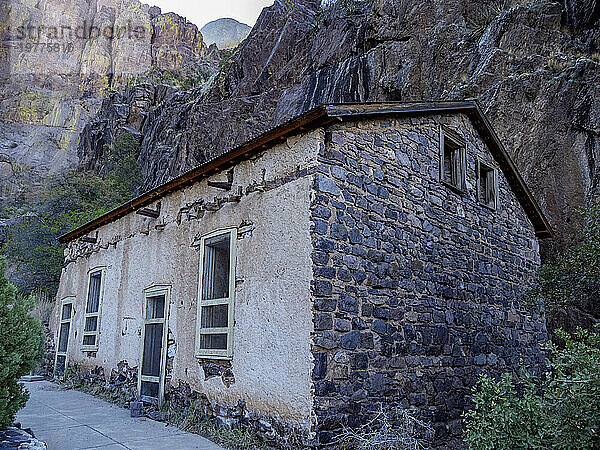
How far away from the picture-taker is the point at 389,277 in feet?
22.5

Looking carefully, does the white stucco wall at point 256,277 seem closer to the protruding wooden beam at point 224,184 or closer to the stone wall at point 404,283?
the protruding wooden beam at point 224,184

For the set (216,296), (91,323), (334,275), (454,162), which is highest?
(454,162)

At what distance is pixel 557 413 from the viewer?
4.03 m

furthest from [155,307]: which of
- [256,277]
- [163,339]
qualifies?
[256,277]

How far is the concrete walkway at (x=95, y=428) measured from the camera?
20.9 ft

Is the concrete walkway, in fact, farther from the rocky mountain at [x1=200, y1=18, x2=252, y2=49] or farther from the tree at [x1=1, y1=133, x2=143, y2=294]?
the rocky mountain at [x1=200, y1=18, x2=252, y2=49]

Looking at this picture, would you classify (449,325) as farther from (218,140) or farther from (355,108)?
(218,140)

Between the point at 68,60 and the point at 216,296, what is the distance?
240 ft

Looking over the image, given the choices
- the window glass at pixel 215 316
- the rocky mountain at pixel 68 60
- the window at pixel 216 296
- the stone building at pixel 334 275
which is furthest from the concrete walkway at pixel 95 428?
the rocky mountain at pixel 68 60

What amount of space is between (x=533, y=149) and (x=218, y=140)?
1764cm

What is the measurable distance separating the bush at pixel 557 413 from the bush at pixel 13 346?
465 cm

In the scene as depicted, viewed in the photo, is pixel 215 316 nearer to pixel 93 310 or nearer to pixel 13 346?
pixel 13 346

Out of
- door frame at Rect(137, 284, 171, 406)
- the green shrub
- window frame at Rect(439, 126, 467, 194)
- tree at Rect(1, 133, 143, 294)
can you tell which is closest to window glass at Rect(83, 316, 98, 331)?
door frame at Rect(137, 284, 171, 406)

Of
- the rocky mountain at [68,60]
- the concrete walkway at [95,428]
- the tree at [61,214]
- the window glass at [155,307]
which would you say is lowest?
the concrete walkway at [95,428]
